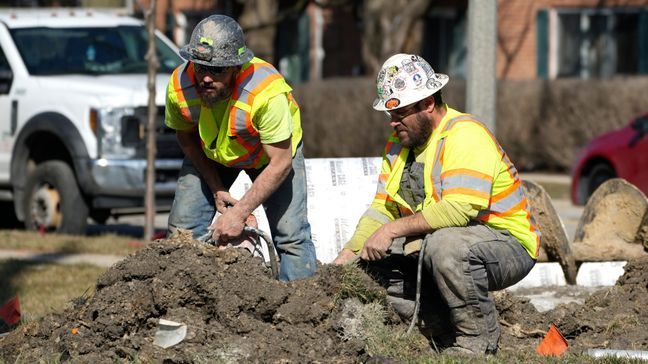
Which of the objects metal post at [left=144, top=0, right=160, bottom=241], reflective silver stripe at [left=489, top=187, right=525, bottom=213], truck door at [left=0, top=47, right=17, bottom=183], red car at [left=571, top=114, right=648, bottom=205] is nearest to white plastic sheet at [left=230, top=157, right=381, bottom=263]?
reflective silver stripe at [left=489, top=187, right=525, bottom=213]

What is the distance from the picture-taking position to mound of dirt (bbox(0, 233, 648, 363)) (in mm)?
5891

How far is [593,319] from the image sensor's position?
7.12 metres

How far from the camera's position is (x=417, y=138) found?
21.1ft

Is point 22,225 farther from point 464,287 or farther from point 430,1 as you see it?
point 430,1

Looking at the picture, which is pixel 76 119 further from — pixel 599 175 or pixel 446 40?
pixel 446 40

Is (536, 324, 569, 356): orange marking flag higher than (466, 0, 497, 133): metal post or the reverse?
the reverse

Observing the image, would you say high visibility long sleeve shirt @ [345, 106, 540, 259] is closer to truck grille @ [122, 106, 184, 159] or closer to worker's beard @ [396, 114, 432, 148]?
worker's beard @ [396, 114, 432, 148]

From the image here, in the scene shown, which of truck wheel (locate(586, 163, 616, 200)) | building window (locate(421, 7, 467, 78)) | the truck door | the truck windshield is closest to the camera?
the truck door

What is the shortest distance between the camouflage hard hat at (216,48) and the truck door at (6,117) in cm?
657

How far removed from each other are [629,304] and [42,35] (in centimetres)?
762

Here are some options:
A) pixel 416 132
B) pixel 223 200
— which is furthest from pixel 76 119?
pixel 416 132

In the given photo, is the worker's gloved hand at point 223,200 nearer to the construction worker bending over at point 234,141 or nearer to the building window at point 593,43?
the construction worker bending over at point 234,141

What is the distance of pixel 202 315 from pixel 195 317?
7 cm

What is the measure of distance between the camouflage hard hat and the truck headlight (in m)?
5.69
